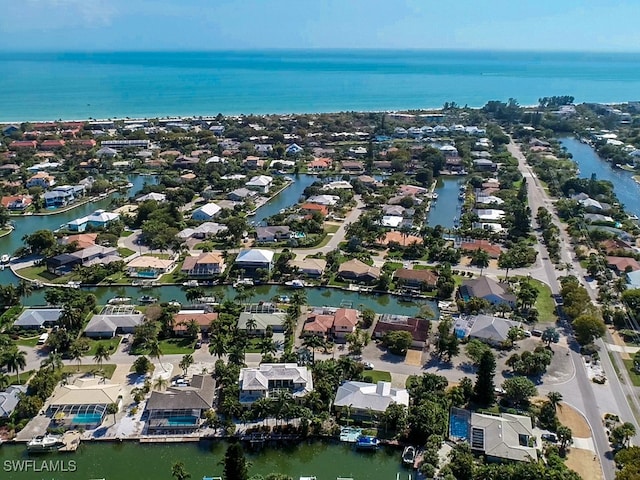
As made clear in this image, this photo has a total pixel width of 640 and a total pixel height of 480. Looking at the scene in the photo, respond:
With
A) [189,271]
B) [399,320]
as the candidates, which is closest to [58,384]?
[189,271]

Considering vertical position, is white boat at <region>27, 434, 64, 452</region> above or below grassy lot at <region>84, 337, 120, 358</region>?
above

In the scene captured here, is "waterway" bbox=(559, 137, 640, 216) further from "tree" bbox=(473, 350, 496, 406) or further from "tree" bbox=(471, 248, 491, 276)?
"tree" bbox=(473, 350, 496, 406)

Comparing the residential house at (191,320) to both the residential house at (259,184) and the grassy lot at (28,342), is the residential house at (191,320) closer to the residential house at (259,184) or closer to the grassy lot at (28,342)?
the grassy lot at (28,342)

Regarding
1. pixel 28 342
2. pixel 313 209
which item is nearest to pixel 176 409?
pixel 28 342

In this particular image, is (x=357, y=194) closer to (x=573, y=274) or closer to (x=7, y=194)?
(x=573, y=274)

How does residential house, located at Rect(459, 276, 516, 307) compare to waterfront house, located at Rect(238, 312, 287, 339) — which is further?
residential house, located at Rect(459, 276, 516, 307)

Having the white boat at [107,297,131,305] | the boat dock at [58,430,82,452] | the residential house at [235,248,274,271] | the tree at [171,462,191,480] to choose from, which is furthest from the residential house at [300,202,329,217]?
the tree at [171,462,191,480]

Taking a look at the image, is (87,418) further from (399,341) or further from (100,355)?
(399,341)

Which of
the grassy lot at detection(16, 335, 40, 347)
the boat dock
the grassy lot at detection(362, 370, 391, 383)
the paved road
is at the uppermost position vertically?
the paved road
